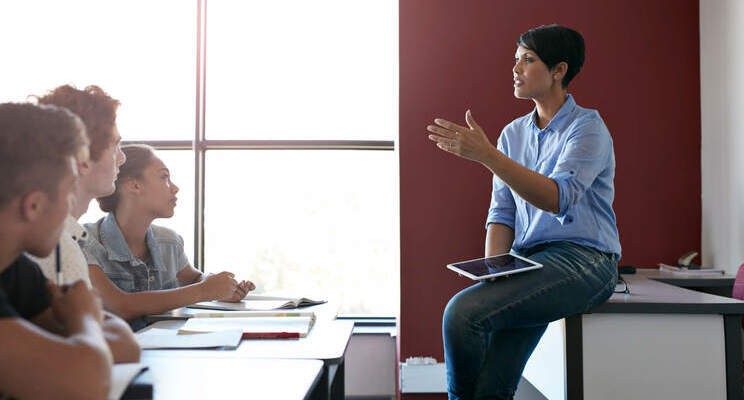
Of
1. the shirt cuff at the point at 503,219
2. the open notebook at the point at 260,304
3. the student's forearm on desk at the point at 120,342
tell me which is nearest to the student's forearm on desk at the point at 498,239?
the shirt cuff at the point at 503,219

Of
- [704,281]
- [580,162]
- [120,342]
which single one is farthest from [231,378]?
[704,281]

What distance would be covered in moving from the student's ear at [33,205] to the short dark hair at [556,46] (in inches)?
68.1

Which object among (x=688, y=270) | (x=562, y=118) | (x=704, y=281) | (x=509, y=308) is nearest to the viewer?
(x=509, y=308)

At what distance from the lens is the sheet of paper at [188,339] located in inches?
48.7

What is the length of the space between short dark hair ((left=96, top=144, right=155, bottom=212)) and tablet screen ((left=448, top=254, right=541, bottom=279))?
1069 millimetres

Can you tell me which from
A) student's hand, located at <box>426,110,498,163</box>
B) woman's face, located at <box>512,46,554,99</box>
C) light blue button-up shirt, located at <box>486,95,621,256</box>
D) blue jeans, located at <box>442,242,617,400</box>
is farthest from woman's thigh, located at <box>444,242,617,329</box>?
woman's face, located at <box>512,46,554,99</box>

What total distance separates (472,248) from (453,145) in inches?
57.4

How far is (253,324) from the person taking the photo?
59.1 inches

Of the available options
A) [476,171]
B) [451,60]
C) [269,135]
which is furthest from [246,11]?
[476,171]

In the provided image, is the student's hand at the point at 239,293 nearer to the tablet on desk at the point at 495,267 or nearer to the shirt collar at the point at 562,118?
the tablet on desk at the point at 495,267

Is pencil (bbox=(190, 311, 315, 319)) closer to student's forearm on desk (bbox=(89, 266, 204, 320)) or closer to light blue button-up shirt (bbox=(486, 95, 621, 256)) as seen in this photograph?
student's forearm on desk (bbox=(89, 266, 204, 320))

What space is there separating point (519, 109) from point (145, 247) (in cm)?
192

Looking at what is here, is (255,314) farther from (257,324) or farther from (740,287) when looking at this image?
(740,287)

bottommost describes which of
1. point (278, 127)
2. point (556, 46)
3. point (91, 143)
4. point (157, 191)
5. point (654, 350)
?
point (654, 350)
